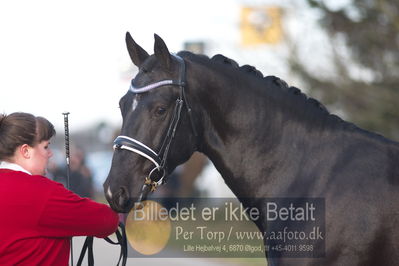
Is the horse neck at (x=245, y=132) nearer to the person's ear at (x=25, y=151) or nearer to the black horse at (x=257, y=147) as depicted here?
the black horse at (x=257, y=147)

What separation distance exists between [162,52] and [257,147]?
2.60 ft

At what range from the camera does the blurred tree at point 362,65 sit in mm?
10914

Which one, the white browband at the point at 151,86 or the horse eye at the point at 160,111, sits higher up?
the white browband at the point at 151,86

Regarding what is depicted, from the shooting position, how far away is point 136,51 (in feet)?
12.3

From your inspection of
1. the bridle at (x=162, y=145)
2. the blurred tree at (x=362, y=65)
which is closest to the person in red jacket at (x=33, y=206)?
the bridle at (x=162, y=145)

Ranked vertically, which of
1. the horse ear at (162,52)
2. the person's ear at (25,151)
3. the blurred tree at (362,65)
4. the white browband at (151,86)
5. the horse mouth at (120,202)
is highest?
the blurred tree at (362,65)

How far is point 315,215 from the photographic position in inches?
130

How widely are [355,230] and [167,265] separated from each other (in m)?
5.38

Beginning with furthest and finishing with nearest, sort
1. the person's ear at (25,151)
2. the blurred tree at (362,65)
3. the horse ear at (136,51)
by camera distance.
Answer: the blurred tree at (362,65) < the horse ear at (136,51) < the person's ear at (25,151)

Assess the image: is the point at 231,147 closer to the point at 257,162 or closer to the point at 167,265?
the point at 257,162

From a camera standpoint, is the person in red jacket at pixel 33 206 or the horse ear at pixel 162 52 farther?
the horse ear at pixel 162 52

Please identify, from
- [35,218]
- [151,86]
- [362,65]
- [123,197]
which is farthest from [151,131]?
[362,65]

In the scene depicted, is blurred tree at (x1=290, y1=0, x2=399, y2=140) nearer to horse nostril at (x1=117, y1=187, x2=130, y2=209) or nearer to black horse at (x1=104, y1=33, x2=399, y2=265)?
black horse at (x1=104, y1=33, x2=399, y2=265)

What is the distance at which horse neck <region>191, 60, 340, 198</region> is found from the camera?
3.56 m
